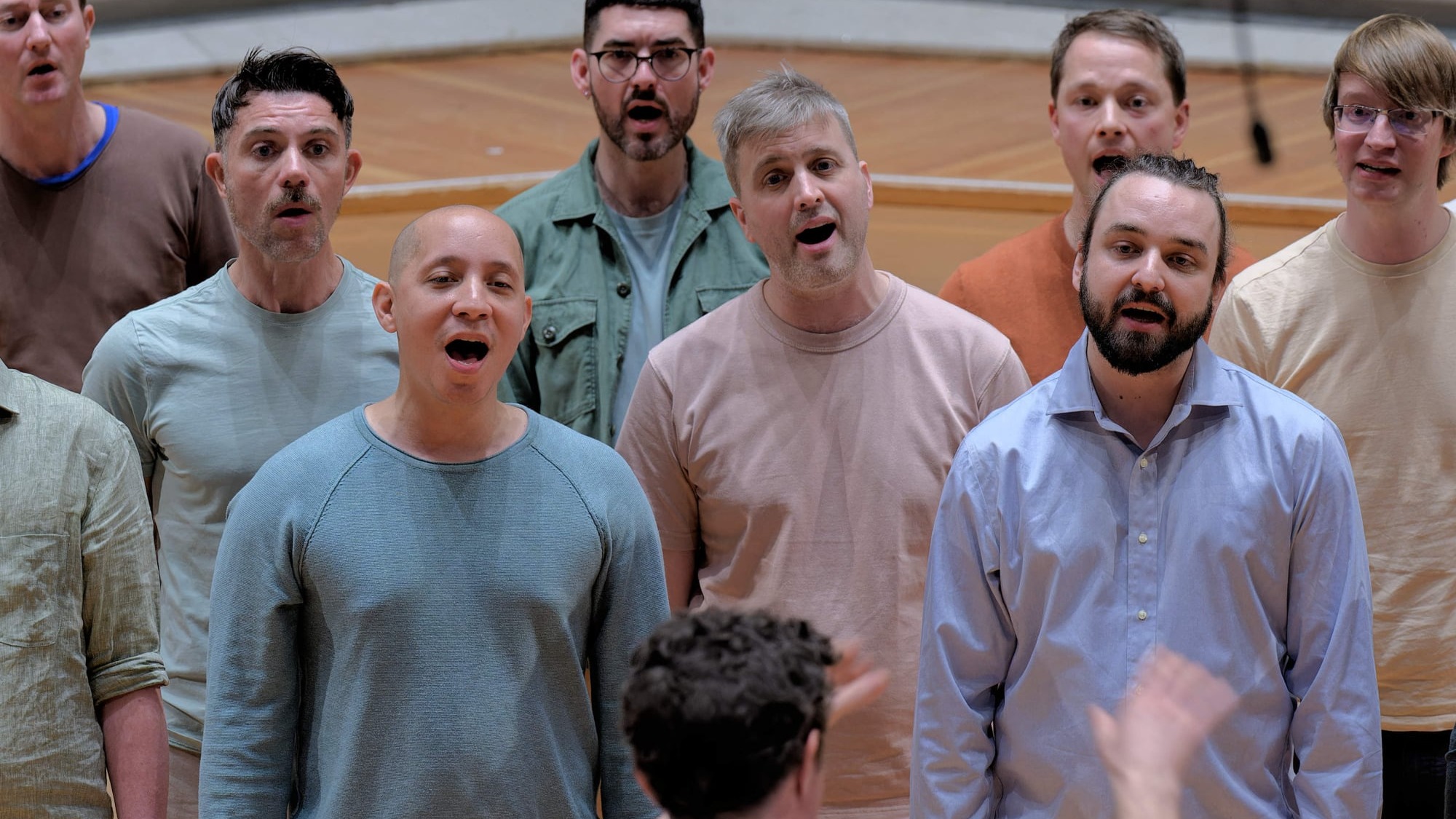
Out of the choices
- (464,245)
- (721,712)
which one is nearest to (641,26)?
(464,245)

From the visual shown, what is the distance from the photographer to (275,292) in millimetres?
2637

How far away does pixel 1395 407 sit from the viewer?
2.61 m

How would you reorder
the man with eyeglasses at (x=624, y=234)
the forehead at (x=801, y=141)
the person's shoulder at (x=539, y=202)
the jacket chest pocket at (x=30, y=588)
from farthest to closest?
the person's shoulder at (x=539, y=202) < the man with eyeglasses at (x=624, y=234) < the forehead at (x=801, y=141) < the jacket chest pocket at (x=30, y=588)

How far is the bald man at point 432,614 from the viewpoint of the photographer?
1.99m

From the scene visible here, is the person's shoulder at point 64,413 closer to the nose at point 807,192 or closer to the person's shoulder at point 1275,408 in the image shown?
the nose at point 807,192

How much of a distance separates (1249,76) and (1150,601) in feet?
19.7

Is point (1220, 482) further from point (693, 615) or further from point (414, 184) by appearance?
point (414, 184)

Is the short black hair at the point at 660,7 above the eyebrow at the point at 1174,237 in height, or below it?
above

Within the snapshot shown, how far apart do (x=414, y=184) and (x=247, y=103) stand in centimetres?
327

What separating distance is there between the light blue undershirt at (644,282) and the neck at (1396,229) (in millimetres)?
1249

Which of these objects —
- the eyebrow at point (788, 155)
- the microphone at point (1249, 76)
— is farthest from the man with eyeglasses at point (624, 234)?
the microphone at point (1249, 76)

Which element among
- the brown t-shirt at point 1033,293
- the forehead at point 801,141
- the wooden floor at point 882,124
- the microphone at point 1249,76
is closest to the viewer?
the forehead at point 801,141

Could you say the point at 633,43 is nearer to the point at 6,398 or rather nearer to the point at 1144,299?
the point at 1144,299

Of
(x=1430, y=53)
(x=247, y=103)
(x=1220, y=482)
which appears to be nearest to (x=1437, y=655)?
(x=1220, y=482)
